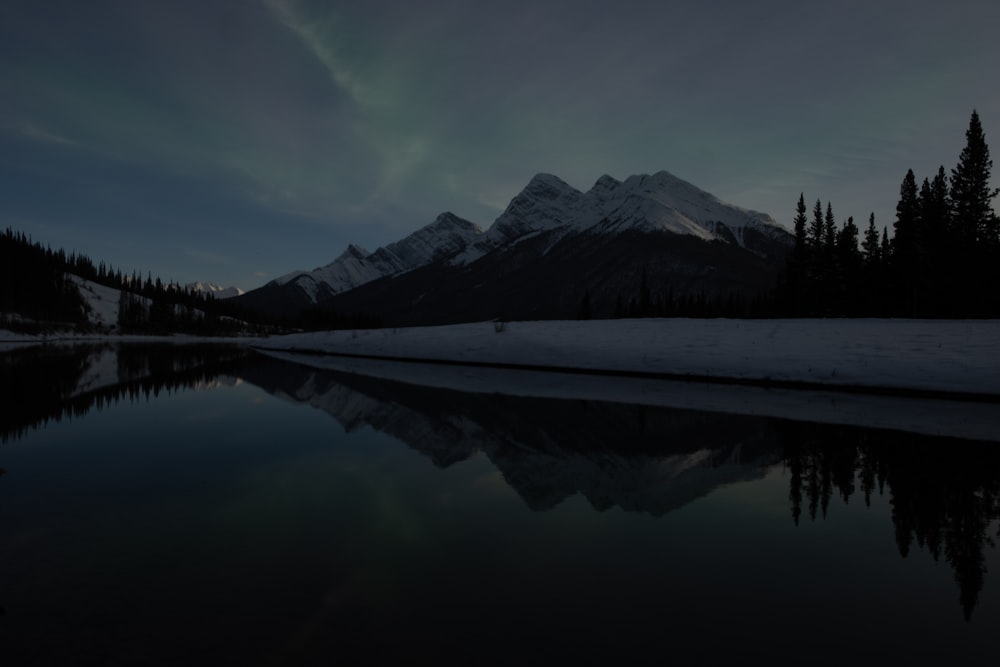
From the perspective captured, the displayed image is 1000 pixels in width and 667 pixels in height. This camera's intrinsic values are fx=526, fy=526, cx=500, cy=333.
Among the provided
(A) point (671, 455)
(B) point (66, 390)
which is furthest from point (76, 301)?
(A) point (671, 455)

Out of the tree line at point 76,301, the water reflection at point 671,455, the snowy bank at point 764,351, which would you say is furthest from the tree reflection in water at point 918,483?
the tree line at point 76,301

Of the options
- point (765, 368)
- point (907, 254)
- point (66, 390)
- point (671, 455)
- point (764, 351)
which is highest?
point (907, 254)

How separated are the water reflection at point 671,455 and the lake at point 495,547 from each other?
0.22 feet

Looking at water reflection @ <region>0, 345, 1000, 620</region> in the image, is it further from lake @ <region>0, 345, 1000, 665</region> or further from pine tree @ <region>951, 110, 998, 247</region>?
pine tree @ <region>951, 110, 998, 247</region>

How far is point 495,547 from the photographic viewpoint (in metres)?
5.71

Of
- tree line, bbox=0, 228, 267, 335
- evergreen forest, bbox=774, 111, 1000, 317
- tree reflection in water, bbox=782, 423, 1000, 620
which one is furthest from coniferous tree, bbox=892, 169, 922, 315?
tree line, bbox=0, 228, 267, 335

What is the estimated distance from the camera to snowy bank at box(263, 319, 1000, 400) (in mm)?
18922

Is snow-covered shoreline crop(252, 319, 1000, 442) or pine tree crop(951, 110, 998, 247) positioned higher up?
pine tree crop(951, 110, 998, 247)

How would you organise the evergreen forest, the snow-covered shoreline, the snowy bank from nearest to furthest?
the snow-covered shoreline < the snowy bank < the evergreen forest

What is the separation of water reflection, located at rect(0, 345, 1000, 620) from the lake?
7 cm

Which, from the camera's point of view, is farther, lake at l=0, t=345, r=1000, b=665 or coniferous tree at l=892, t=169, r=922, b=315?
coniferous tree at l=892, t=169, r=922, b=315

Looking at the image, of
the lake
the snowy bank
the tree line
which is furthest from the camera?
the tree line

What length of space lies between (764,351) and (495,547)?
21.5 m

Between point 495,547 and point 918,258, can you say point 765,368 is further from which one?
point 918,258
